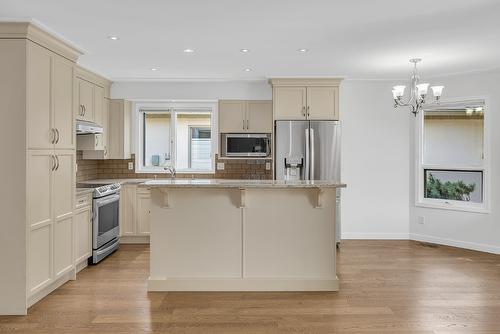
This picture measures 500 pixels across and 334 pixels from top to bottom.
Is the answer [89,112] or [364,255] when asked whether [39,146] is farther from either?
[364,255]

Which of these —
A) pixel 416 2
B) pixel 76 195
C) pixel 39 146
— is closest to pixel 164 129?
pixel 76 195

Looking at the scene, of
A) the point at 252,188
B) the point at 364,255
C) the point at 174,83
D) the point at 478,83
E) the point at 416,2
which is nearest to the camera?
the point at 416,2

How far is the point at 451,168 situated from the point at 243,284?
12.7ft

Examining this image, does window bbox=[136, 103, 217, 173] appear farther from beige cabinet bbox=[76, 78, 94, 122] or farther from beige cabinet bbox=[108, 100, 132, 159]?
beige cabinet bbox=[76, 78, 94, 122]

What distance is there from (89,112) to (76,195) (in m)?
1.54

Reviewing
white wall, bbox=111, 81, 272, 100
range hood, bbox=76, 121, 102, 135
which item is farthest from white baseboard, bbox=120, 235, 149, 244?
white wall, bbox=111, 81, 272, 100

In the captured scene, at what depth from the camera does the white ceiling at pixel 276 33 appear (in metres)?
3.27

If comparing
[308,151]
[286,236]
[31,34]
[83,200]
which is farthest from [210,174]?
[31,34]

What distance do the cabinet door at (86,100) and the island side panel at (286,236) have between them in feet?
9.02

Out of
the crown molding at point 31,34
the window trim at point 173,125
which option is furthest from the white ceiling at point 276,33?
the window trim at point 173,125

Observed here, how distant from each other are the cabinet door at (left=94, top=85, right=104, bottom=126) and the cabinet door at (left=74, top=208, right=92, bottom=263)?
1.55 meters

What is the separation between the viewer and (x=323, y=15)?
11.4ft

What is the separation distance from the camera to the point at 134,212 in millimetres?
6008

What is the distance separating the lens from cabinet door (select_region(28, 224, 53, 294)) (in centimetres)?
342
